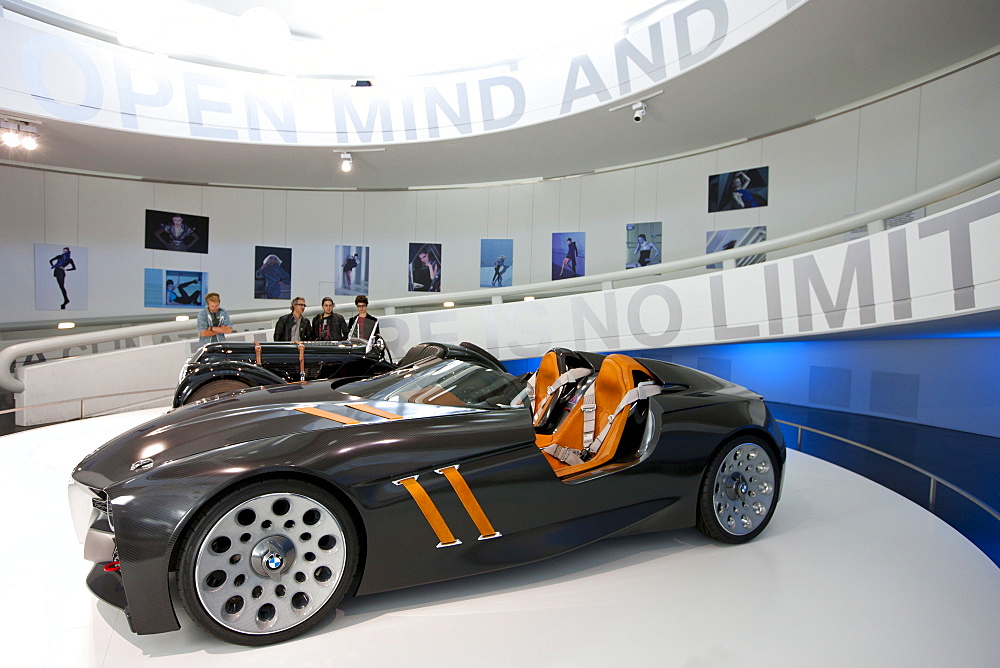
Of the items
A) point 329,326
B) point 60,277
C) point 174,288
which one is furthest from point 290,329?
point 60,277

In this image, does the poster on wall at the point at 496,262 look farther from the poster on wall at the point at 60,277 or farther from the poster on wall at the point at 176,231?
the poster on wall at the point at 60,277

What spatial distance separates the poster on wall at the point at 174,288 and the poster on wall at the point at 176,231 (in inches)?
20.6

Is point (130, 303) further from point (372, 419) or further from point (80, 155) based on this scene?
point (372, 419)

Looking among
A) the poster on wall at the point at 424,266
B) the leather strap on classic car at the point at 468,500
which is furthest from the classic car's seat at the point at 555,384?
the poster on wall at the point at 424,266

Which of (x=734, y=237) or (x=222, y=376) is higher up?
(x=734, y=237)

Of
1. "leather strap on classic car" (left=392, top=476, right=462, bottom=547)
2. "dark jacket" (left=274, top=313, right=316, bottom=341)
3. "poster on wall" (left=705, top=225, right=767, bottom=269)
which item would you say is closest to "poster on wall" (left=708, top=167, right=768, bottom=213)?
"poster on wall" (left=705, top=225, right=767, bottom=269)

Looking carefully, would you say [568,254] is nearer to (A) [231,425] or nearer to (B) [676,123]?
(B) [676,123]

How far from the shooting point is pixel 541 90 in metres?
8.89

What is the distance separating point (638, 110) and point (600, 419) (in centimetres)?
635

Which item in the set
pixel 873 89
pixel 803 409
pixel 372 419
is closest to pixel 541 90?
pixel 873 89

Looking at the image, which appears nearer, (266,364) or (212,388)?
(212,388)

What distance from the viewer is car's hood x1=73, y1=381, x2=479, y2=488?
2184mm

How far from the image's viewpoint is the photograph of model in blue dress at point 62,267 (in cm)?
1104

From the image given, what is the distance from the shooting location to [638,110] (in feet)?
27.2
